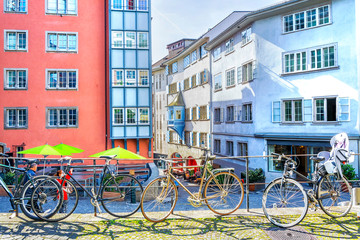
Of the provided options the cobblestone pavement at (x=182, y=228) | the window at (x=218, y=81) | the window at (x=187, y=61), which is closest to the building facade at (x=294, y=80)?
the window at (x=218, y=81)

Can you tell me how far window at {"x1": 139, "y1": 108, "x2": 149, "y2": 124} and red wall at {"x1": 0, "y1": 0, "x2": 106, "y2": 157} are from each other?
3433 mm

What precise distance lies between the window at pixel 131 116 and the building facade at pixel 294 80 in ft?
32.0

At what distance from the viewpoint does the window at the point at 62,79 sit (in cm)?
3003

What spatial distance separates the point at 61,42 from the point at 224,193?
27.9 metres

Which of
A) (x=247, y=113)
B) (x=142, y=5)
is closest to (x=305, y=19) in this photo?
(x=247, y=113)

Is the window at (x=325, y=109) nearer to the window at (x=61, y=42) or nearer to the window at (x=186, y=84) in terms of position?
the window at (x=61, y=42)

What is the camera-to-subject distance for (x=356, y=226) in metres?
5.62

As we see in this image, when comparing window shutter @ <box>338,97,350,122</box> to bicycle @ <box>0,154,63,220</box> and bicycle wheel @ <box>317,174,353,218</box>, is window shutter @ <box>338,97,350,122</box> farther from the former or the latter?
bicycle @ <box>0,154,63,220</box>

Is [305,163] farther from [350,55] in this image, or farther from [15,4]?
[15,4]

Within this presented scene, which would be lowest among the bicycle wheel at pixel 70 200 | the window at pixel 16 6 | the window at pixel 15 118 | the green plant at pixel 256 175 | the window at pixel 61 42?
the green plant at pixel 256 175

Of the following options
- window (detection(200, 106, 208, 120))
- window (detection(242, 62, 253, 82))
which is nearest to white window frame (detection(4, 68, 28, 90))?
window (detection(242, 62, 253, 82))

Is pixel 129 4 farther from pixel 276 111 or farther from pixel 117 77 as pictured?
pixel 276 111

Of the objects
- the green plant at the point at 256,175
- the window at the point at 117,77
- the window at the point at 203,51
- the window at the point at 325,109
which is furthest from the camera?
the window at the point at 203,51

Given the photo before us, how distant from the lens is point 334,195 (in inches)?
244
